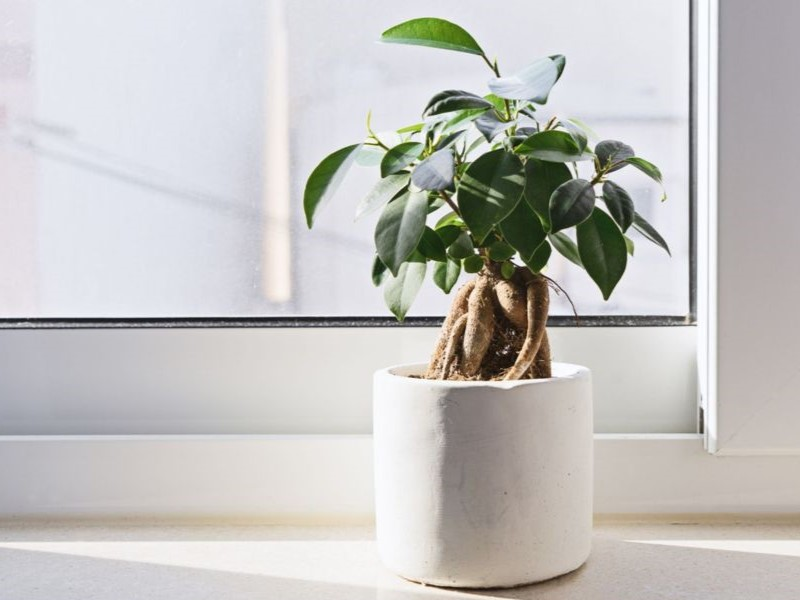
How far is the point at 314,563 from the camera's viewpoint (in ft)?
2.24

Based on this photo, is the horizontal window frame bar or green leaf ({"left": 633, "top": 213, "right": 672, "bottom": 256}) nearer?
green leaf ({"left": 633, "top": 213, "right": 672, "bottom": 256})

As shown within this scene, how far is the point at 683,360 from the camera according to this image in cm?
86

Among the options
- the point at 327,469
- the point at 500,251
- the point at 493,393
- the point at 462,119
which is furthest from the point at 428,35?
the point at 327,469

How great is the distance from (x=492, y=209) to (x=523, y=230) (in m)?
0.04

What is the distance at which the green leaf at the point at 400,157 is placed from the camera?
24.3 inches

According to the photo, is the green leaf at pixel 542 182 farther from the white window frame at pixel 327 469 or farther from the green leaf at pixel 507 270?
the white window frame at pixel 327 469

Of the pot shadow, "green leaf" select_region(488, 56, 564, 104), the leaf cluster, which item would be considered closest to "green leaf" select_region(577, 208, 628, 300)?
the leaf cluster

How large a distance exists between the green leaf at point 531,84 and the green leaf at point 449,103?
0.02 m

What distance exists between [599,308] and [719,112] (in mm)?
220

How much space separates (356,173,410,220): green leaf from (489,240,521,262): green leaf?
8 cm

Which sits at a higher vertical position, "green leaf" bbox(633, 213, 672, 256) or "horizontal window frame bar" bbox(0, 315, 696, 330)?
"green leaf" bbox(633, 213, 672, 256)

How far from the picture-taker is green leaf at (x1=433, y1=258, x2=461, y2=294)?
2.42 feet

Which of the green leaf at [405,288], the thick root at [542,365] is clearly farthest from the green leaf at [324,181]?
the thick root at [542,365]

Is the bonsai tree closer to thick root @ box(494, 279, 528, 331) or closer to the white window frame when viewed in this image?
thick root @ box(494, 279, 528, 331)
